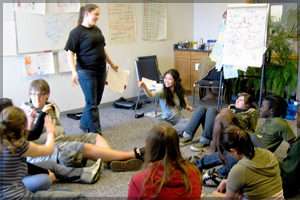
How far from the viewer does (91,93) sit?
3.28 m

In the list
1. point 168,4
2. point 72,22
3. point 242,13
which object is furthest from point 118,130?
point 168,4

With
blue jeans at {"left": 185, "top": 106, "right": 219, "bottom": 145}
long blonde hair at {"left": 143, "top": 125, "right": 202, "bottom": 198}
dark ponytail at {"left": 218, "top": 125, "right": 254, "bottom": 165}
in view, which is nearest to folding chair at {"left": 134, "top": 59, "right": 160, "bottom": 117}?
blue jeans at {"left": 185, "top": 106, "right": 219, "bottom": 145}

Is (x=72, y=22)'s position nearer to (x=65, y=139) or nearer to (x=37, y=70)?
(x=37, y=70)

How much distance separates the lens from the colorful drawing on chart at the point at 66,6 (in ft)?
13.0

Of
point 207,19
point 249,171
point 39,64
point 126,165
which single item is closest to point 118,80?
point 39,64

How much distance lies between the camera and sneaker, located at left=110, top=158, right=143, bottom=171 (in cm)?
254

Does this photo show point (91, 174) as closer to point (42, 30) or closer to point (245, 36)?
point (42, 30)

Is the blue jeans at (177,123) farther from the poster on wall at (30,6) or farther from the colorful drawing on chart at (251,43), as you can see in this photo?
the poster on wall at (30,6)

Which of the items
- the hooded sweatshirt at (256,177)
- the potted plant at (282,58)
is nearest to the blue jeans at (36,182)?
the hooded sweatshirt at (256,177)

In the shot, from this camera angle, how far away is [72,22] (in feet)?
13.6

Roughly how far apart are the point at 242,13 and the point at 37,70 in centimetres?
274

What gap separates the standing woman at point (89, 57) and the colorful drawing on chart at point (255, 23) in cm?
187

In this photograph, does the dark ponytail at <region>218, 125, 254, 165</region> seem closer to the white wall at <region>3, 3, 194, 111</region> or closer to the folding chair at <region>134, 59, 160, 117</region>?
the white wall at <region>3, 3, 194, 111</region>

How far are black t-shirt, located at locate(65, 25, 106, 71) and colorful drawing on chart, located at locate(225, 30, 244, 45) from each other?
1.68 m
